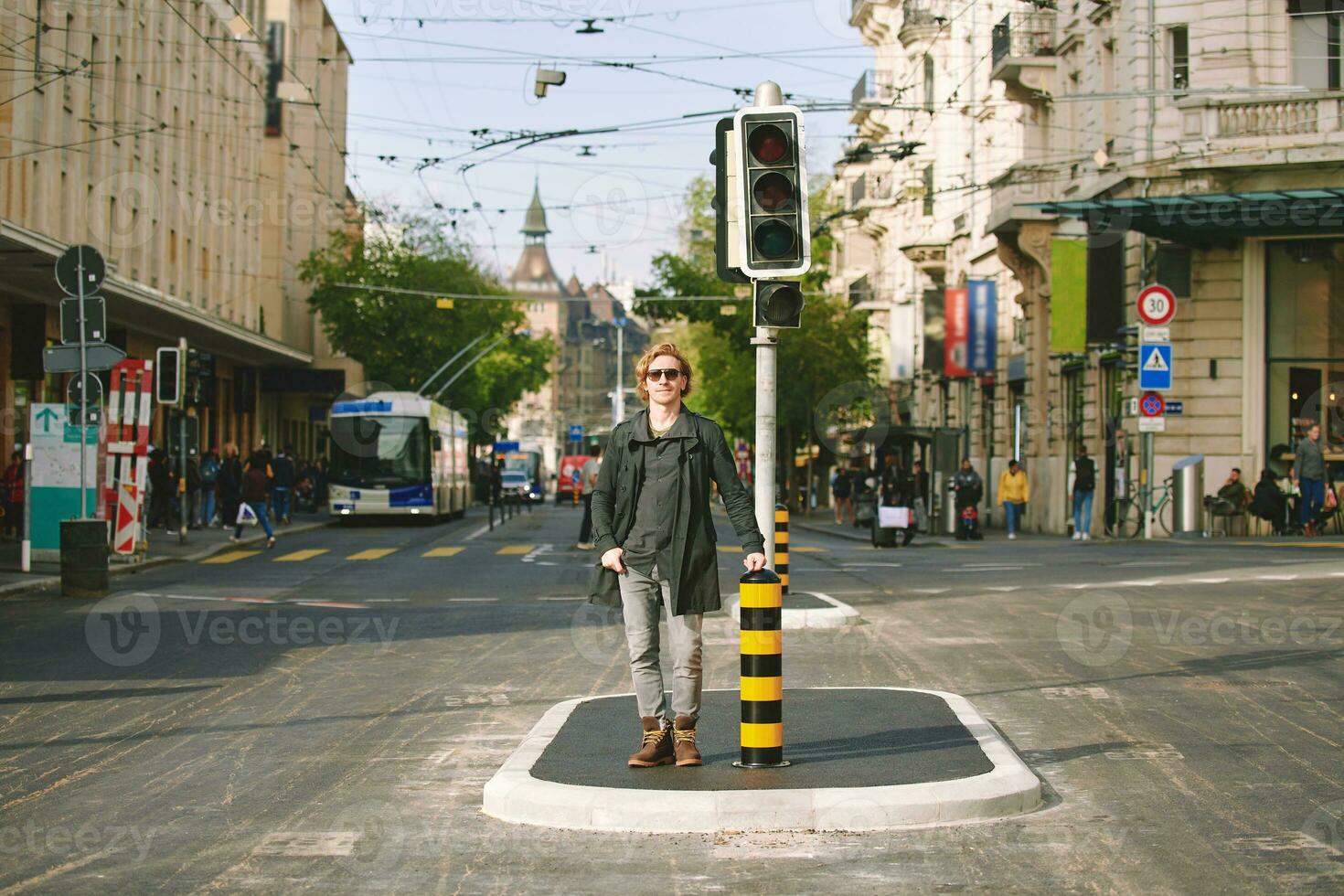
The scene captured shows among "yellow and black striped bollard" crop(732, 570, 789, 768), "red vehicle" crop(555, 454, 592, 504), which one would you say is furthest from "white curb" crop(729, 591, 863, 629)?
"red vehicle" crop(555, 454, 592, 504)

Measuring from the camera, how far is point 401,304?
66.2 m

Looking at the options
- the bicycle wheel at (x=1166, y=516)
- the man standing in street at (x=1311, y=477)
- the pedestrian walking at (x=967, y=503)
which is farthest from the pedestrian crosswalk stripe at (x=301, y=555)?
the man standing in street at (x=1311, y=477)

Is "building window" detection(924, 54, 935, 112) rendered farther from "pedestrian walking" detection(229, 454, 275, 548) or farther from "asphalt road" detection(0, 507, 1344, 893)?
"asphalt road" detection(0, 507, 1344, 893)

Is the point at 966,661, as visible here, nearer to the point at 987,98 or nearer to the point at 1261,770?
the point at 1261,770

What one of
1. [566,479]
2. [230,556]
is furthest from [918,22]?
[566,479]

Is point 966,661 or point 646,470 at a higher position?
point 646,470

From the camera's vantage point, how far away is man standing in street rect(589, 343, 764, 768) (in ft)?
24.4

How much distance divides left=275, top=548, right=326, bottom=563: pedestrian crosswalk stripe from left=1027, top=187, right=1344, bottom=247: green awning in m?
13.7

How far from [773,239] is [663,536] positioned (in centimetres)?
253

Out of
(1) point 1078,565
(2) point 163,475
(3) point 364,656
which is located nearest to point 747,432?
(2) point 163,475

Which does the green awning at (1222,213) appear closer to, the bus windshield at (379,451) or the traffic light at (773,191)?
the bus windshield at (379,451)

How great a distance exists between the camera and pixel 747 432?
63.8 m

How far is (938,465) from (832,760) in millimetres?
28740

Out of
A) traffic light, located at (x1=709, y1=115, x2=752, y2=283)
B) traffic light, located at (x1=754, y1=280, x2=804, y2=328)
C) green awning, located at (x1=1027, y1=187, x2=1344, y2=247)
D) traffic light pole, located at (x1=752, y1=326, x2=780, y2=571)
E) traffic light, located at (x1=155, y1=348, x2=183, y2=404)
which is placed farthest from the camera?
green awning, located at (x1=1027, y1=187, x2=1344, y2=247)
